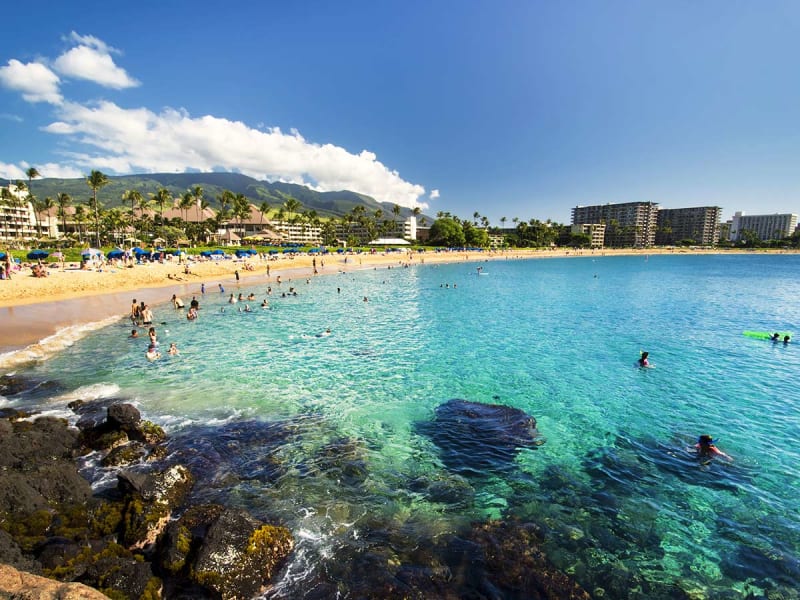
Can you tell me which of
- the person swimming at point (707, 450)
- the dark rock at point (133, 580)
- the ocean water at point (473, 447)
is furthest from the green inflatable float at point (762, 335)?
the dark rock at point (133, 580)

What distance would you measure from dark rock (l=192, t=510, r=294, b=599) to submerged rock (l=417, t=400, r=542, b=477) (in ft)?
17.7

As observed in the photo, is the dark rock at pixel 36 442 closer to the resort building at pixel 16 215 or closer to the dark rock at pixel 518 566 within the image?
the dark rock at pixel 518 566

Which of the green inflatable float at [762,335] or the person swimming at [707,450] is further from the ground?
the green inflatable float at [762,335]

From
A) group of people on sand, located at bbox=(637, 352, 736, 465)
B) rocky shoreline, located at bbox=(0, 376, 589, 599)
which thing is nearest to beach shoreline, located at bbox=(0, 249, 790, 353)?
rocky shoreline, located at bbox=(0, 376, 589, 599)

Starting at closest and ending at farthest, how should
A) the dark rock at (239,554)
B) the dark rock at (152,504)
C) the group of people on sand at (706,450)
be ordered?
the dark rock at (239,554) < the dark rock at (152,504) < the group of people on sand at (706,450)

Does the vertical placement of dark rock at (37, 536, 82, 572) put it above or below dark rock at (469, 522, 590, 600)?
above

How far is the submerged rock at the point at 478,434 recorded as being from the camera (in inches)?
459

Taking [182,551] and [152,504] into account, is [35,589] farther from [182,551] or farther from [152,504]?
[152,504]

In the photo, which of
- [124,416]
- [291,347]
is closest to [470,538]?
[124,416]

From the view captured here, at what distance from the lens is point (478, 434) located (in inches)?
522

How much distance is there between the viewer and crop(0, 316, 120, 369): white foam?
2003 centimetres

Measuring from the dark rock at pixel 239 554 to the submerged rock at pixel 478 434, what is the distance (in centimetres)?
540

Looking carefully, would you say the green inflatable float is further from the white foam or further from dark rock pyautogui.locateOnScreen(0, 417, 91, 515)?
the white foam

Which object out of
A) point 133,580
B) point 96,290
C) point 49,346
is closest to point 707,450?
point 133,580
